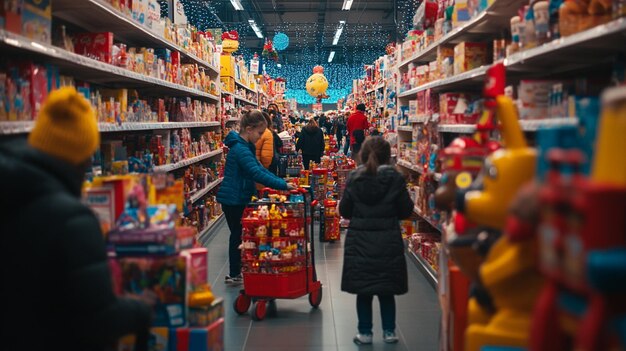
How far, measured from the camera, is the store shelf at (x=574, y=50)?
9.03 feet

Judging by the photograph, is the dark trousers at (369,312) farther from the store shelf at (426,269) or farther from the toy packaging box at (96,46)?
the toy packaging box at (96,46)

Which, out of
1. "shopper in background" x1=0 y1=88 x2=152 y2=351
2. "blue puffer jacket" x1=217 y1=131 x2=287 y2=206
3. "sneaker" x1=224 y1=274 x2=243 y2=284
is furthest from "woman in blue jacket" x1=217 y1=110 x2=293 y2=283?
"shopper in background" x1=0 y1=88 x2=152 y2=351

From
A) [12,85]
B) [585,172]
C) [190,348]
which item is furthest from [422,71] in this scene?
[585,172]

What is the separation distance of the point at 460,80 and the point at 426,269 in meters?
2.17

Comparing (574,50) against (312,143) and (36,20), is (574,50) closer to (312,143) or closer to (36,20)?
(36,20)

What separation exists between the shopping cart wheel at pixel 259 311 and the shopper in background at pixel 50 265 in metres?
3.36

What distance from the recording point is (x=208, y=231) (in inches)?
374

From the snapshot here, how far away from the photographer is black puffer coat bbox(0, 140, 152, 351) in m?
1.98

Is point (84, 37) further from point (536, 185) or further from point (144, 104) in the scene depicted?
point (536, 185)

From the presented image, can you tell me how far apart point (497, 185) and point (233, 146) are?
4655mm

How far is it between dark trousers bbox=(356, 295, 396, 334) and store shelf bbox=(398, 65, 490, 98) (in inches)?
68.8

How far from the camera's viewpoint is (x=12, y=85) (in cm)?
340

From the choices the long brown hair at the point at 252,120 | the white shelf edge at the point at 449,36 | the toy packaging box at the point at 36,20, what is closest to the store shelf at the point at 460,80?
the white shelf edge at the point at 449,36

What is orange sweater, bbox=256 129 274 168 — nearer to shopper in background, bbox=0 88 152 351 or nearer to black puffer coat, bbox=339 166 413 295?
black puffer coat, bbox=339 166 413 295
